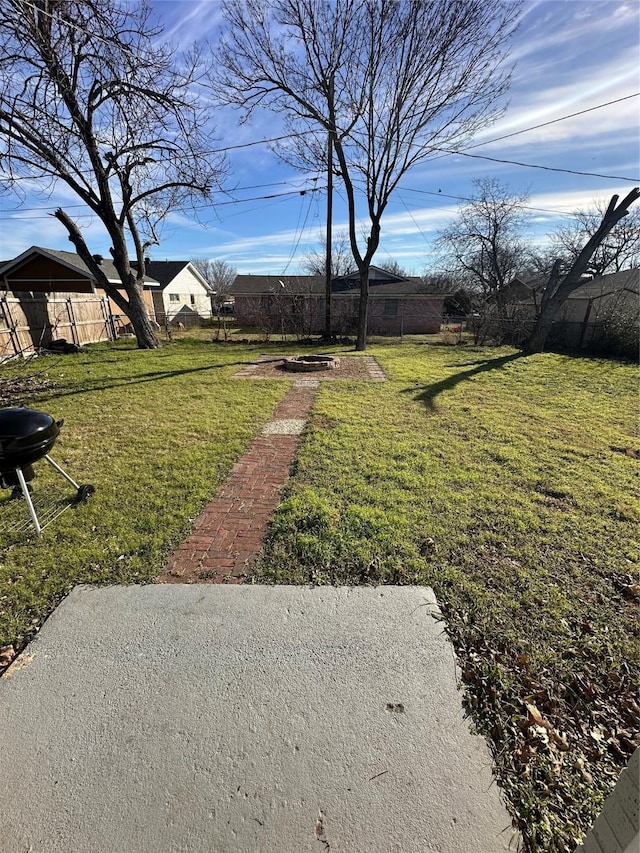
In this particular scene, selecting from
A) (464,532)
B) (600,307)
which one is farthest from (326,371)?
(600,307)

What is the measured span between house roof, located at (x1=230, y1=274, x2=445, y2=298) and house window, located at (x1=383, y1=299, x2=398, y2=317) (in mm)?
431

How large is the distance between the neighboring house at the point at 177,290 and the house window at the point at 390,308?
12.5 metres

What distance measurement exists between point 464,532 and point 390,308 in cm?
2134

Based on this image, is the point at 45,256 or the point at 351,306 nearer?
the point at 45,256

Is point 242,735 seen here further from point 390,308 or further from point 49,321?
point 390,308

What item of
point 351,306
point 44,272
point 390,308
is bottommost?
point 390,308

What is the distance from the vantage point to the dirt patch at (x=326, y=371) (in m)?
8.60

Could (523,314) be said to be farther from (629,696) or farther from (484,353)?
(629,696)

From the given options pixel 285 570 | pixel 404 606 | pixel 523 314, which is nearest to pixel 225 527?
pixel 285 570

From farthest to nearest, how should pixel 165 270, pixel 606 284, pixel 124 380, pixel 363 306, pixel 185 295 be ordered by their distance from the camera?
pixel 185 295 < pixel 165 270 < pixel 606 284 < pixel 363 306 < pixel 124 380

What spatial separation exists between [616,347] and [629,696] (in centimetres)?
1372

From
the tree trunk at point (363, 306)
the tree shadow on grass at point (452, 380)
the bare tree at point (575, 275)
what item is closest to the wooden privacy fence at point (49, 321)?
the tree shadow on grass at point (452, 380)

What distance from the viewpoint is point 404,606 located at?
2168 mm

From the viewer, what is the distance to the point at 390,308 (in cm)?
2233
